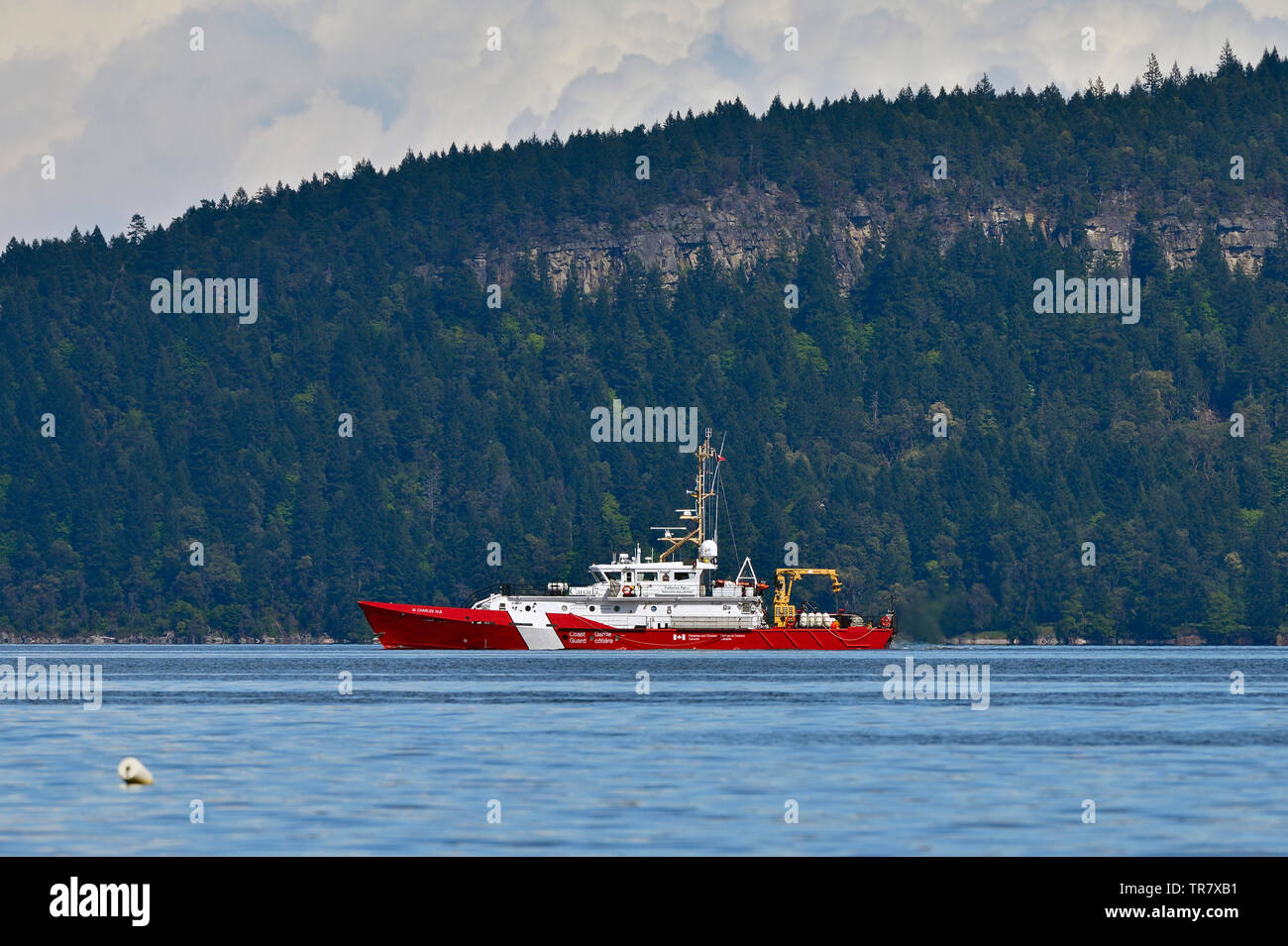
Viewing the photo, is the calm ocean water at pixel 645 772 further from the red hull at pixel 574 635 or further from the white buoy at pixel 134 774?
the red hull at pixel 574 635

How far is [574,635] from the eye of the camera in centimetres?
15750

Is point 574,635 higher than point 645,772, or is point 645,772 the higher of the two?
point 574,635

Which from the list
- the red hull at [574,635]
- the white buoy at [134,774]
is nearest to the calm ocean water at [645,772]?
the white buoy at [134,774]

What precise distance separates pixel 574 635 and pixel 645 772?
101228 millimetres

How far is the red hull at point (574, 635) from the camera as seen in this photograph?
157000mm

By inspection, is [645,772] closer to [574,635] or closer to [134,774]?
[134,774]

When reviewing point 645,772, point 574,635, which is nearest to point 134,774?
point 645,772

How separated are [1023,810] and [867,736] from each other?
71.1ft

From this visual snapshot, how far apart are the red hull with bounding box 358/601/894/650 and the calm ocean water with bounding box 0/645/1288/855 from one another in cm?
5250

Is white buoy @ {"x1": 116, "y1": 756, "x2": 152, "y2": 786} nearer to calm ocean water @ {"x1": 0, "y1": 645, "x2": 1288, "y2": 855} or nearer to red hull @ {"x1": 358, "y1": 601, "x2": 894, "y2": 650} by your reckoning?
calm ocean water @ {"x1": 0, "y1": 645, "x2": 1288, "y2": 855}

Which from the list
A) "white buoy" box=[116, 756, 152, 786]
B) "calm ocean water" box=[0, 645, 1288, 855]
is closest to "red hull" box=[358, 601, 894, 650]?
"calm ocean water" box=[0, 645, 1288, 855]

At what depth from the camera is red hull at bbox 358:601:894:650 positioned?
515 ft

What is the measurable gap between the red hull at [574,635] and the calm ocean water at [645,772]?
172 ft
